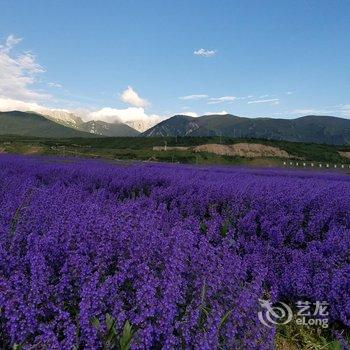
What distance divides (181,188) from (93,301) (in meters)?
5.63

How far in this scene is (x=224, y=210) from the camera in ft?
23.0

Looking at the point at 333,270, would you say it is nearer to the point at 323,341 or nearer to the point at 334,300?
the point at 334,300

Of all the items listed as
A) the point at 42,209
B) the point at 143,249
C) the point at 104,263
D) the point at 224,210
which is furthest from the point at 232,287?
the point at 224,210

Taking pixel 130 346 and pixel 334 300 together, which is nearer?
pixel 130 346
